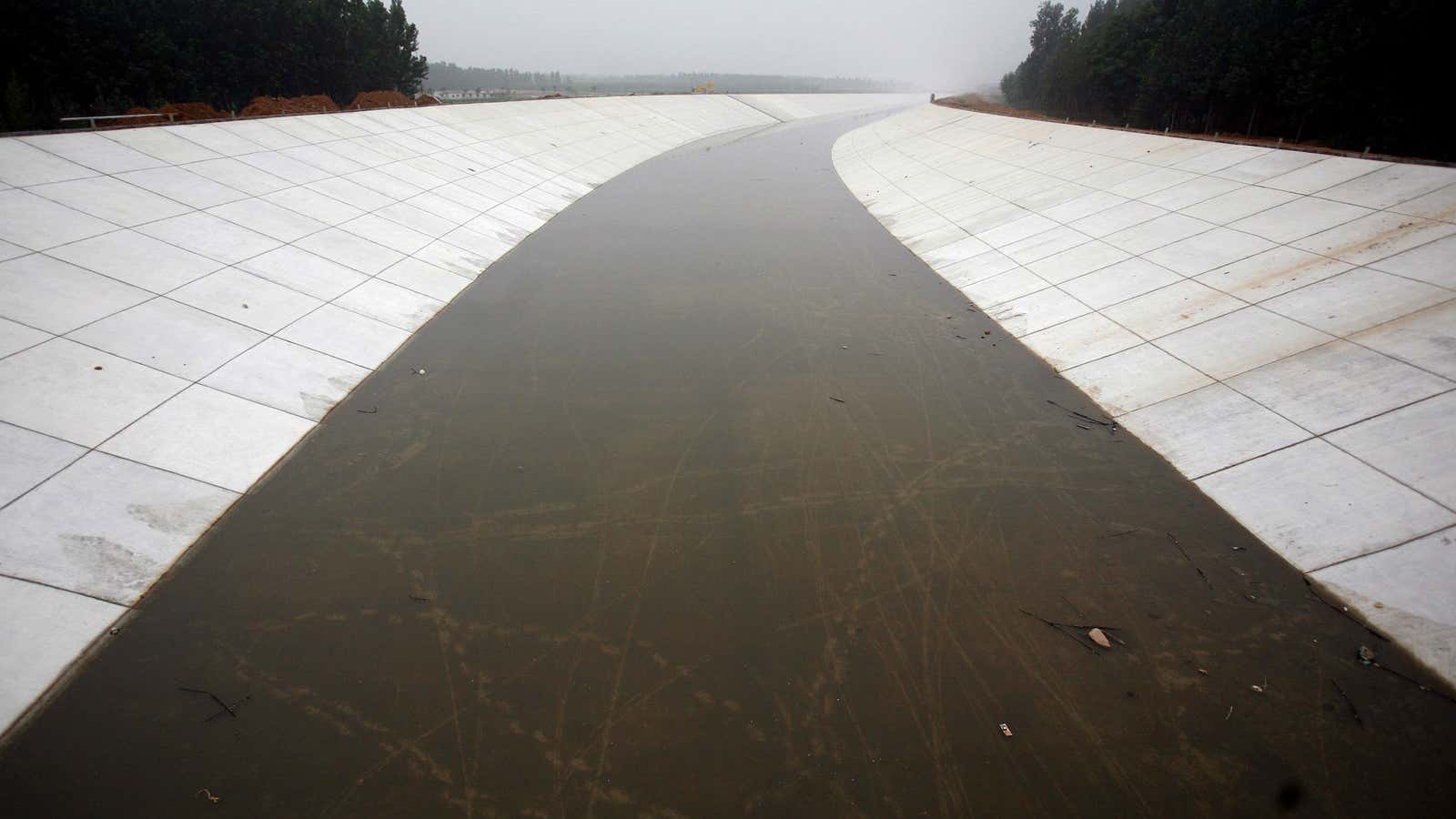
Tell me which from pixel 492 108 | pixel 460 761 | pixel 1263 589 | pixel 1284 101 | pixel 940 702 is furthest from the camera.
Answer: pixel 492 108

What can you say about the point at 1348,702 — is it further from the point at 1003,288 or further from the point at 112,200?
the point at 112,200

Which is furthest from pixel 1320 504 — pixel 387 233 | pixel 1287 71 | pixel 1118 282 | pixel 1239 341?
pixel 1287 71

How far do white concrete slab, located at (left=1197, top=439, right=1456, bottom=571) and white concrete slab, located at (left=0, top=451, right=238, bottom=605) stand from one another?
13.3 metres

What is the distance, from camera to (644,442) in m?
10.6

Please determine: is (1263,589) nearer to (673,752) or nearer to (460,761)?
(673,752)

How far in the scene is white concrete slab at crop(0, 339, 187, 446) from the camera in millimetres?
8430

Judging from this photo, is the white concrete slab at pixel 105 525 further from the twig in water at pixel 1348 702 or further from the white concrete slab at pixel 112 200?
the twig in water at pixel 1348 702

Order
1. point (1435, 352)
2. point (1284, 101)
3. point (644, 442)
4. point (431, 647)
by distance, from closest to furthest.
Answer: point (431, 647) < point (1435, 352) < point (644, 442) < point (1284, 101)

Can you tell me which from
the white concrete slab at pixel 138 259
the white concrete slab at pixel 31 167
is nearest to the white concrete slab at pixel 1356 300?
the white concrete slab at pixel 138 259

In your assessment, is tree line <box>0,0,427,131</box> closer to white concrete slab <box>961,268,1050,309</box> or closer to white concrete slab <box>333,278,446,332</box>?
white concrete slab <box>333,278,446,332</box>

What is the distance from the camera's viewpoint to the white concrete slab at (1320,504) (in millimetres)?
7742

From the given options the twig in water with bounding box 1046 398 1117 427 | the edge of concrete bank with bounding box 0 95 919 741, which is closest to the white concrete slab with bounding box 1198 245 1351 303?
the twig in water with bounding box 1046 398 1117 427

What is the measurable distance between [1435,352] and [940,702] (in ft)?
30.6

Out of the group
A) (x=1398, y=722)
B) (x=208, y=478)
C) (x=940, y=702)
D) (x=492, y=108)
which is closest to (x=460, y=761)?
(x=940, y=702)
